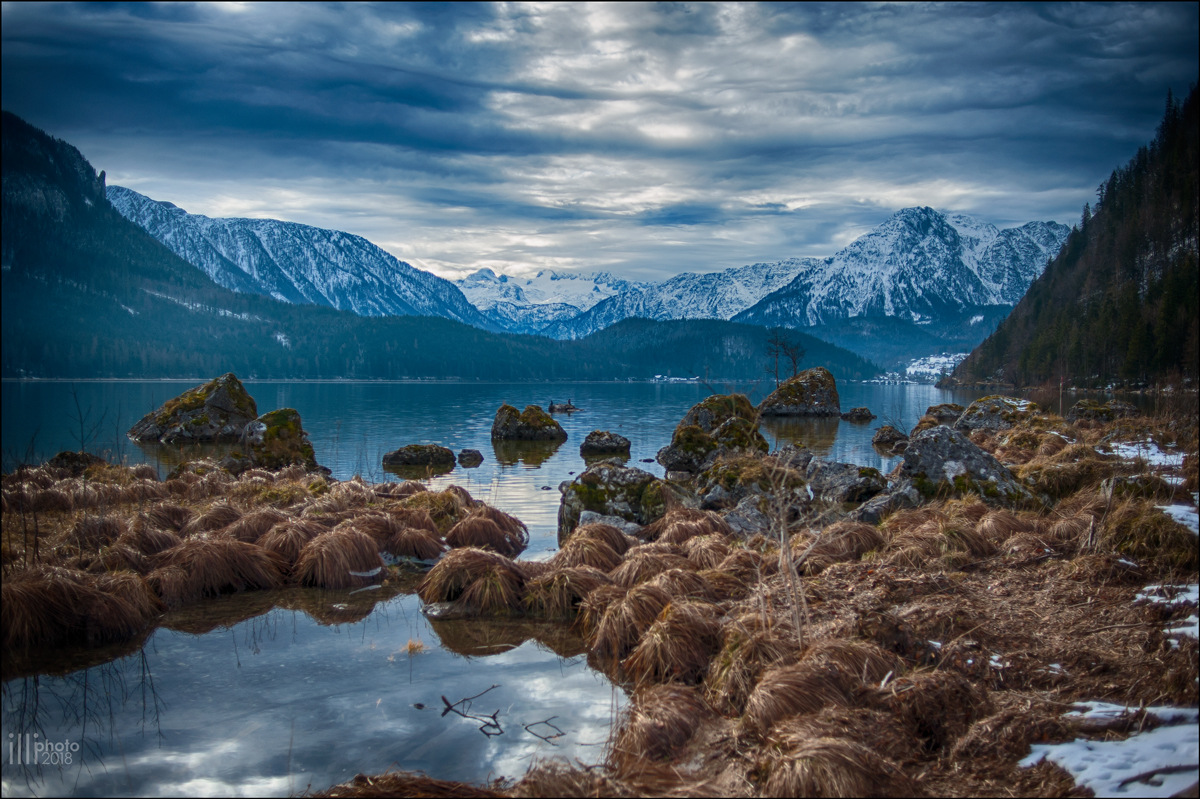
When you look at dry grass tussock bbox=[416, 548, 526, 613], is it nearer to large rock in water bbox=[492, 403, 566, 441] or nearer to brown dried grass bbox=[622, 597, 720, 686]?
brown dried grass bbox=[622, 597, 720, 686]

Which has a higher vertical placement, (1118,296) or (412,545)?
(1118,296)

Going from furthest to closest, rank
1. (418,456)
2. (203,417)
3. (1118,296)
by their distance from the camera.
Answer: (1118,296) → (203,417) → (418,456)

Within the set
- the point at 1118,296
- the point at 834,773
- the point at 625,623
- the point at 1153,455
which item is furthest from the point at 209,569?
the point at 1118,296

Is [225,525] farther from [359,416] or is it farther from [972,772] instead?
[359,416]

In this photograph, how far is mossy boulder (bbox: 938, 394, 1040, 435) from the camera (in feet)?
125

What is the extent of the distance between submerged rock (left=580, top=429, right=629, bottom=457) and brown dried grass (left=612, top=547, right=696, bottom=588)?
2230 centimetres

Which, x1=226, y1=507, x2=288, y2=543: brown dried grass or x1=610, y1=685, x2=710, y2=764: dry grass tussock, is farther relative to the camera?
x1=226, y1=507, x2=288, y2=543: brown dried grass

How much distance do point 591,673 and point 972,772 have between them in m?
3.80

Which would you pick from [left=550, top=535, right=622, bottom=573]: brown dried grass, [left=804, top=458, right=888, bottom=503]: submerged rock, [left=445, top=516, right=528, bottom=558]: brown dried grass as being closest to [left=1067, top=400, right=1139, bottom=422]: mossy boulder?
[left=804, top=458, right=888, bottom=503]: submerged rock

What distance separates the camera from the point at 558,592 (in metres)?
8.90

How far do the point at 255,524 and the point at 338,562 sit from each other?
2381 millimetres

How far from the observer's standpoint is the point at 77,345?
158 metres

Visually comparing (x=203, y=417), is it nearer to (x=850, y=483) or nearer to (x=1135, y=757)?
(x=850, y=483)

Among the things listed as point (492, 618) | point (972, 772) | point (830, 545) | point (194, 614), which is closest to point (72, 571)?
point (194, 614)
